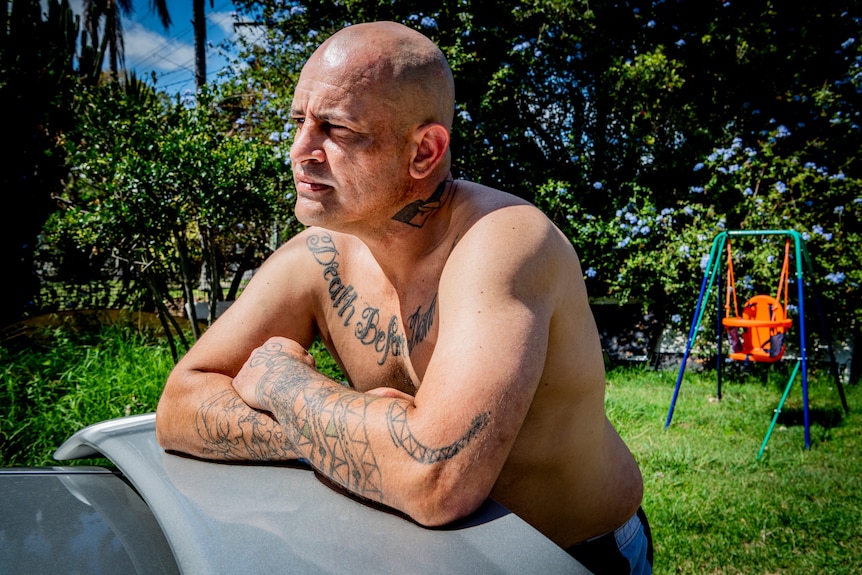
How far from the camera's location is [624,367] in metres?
6.95

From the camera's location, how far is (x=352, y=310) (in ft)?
5.73

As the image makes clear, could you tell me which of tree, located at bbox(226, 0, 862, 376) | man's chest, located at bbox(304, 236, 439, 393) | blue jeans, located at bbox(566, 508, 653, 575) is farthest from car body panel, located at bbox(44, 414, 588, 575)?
tree, located at bbox(226, 0, 862, 376)

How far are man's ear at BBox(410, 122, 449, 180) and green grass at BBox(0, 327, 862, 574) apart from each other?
7.95ft

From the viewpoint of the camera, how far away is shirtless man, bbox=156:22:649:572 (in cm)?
109

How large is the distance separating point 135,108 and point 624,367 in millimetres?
5703

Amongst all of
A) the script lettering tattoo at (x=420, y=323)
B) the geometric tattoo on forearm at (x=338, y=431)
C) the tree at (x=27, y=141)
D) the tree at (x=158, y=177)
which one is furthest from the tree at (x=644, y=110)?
the geometric tattoo on forearm at (x=338, y=431)

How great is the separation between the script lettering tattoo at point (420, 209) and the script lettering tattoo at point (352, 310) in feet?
0.90

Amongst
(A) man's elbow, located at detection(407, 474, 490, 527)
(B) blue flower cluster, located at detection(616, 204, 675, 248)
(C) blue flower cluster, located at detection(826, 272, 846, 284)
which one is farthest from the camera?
(B) blue flower cluster, located at detection(616, 204, 675, 248)

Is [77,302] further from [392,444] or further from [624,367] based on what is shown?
[392,444]

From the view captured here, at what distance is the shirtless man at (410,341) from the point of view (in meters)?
1.09

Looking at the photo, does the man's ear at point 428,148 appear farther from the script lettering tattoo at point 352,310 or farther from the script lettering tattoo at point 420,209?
the script lettering tattoo at point 352,310

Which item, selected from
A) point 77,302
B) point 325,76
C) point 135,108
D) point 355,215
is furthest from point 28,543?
point 77,302

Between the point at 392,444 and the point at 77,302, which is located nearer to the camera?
the point at 392,444

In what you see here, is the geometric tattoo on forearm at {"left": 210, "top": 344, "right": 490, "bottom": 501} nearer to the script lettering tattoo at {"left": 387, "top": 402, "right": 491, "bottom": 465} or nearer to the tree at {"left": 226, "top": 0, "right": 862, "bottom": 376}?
the script lettering tattoo at {"left": 387, "top": 402, "right": 491, "bottom": 465}
